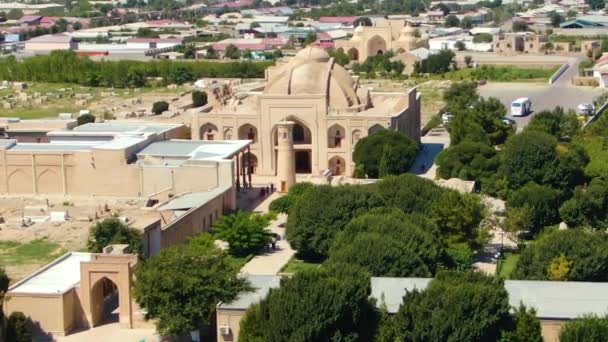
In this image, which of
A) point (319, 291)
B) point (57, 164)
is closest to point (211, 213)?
point (57, 164)

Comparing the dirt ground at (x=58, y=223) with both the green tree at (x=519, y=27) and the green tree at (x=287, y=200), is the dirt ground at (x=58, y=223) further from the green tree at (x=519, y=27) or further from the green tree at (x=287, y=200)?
the green tree at (x=519, y=27)

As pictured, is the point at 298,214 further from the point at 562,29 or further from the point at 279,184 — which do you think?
the point at 562,29

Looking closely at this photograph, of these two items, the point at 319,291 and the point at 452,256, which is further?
the point at 452,256

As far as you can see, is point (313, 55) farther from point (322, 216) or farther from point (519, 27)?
point (519, 27)

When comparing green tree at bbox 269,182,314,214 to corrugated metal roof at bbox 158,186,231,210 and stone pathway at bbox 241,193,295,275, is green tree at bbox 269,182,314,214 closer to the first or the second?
stone pathway at bbox 241,193,295,275

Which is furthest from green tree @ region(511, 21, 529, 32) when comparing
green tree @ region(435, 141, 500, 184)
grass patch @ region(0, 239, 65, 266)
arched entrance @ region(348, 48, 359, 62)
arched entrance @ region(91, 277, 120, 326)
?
arched entrance @ region(91, 277, 120, 326)
